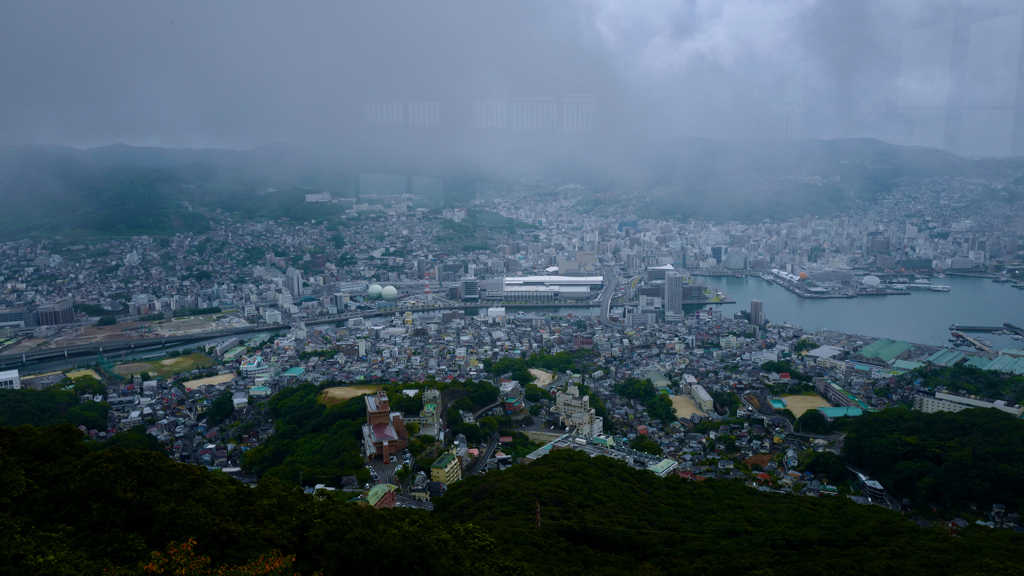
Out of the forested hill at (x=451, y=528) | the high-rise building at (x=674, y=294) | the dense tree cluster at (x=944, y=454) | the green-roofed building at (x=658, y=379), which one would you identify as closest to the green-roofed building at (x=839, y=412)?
the dense tree cluster at (x=944, y=454)

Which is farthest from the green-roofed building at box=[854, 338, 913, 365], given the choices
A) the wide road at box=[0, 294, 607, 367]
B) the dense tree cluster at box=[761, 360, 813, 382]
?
the wide road at box=[0, 294, 607, 367]

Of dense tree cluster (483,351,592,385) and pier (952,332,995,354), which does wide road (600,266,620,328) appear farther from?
pier (952,332,995,354)

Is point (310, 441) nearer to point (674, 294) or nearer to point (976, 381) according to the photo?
point (976, 381)

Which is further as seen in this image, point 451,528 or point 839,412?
point 839,412

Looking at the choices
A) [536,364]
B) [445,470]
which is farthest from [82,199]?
[445,470]

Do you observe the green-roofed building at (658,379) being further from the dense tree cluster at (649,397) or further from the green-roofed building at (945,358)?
the green-roofed building at (945,358)

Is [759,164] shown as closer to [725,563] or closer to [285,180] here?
[285,180]

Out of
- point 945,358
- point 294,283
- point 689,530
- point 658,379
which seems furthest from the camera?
point 294,283
